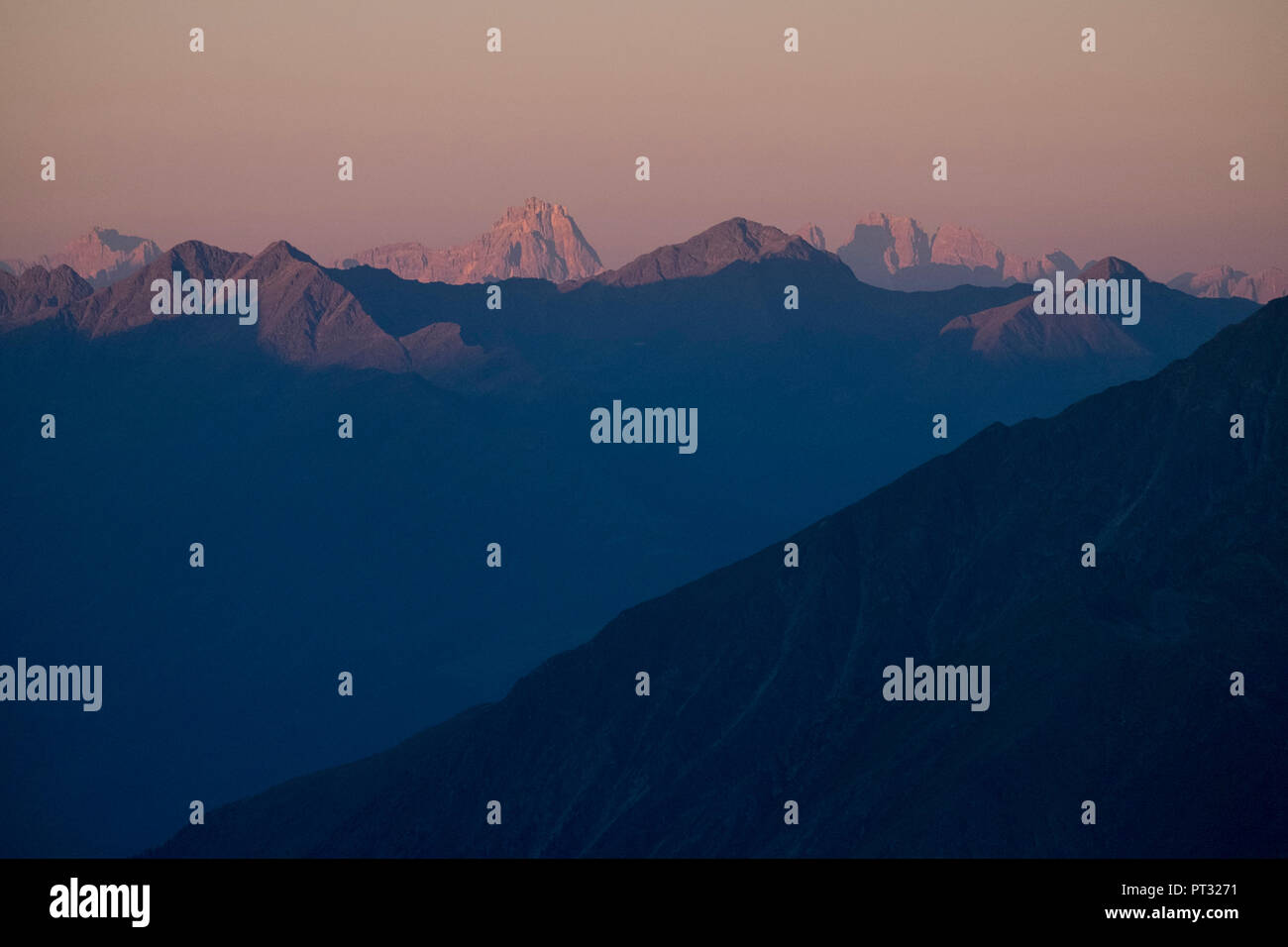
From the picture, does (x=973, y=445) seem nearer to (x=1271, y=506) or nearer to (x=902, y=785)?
(x=1271, y=506)

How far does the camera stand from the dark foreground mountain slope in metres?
121

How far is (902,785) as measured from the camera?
428 feet

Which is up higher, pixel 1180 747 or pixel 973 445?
pixel 973 445

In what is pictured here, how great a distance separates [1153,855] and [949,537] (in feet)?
169

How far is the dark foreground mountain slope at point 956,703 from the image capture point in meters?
121

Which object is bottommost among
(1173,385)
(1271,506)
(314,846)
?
(314,846)

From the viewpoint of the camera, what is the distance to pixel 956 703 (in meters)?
137

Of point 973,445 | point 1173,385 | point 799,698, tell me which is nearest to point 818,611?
point 799,698

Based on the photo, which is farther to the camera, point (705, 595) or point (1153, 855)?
point (705, 595)
